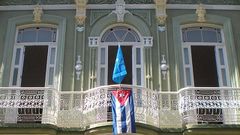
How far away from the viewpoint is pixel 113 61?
13.2 meters

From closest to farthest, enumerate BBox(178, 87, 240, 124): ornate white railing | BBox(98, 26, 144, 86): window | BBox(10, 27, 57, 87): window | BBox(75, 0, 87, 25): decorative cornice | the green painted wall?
BBox(178, 87, 240, 124): ornate white railing < the green painted wall < BBox(98, 26, 144, 86): window < BBox(10, 27, 57, 87): window < BBox(75, 0, 87, 25): decorative cornice

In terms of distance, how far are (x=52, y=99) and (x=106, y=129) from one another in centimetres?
A: 183

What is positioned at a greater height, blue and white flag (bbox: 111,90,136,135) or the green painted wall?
the green painted wall

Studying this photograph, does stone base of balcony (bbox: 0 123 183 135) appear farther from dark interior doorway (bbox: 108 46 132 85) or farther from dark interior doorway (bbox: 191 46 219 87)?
dark interior doorway (bbox: 191 46 219 87)

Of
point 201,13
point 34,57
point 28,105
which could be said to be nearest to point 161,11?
point 201,13

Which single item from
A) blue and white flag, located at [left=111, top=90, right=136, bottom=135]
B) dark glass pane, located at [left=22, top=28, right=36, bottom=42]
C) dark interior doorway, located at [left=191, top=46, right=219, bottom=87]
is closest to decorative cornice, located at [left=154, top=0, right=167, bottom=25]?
dark interior doorway, located at [left=191, top=46, right=219, bottom=87]

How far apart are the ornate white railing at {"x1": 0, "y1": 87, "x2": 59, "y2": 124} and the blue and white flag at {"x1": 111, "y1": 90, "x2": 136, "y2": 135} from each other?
5.85ft

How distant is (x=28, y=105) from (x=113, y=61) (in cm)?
295

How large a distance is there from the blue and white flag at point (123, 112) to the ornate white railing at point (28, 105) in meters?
1.78

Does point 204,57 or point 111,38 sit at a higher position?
point 111,38

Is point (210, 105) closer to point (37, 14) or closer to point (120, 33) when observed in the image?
point (120, 33)

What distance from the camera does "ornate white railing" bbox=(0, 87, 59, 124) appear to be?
11.6 meters

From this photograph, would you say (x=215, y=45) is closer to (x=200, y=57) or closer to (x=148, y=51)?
(x=200, y=57)

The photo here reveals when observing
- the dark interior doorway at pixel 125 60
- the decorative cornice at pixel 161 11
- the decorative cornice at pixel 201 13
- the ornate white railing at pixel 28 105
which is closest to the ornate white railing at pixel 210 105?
the dark interior doorway at pixel 125 60
